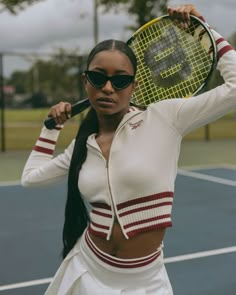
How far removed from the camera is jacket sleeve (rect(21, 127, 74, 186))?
2.01 m

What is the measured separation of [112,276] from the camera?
1799mm

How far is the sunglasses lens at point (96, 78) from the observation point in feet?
5.74

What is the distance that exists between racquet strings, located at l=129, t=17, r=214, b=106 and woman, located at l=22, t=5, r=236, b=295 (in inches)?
12.1

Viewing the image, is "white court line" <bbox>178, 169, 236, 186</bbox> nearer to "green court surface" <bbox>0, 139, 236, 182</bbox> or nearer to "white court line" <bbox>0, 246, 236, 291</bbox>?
"green court surface" <bbox>0, 139, 236, 182</bbox>

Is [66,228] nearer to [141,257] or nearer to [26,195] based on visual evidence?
[141,257]

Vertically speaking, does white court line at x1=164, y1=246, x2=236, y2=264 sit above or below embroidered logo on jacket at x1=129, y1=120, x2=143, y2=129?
below

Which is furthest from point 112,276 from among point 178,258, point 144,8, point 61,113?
point 144,8

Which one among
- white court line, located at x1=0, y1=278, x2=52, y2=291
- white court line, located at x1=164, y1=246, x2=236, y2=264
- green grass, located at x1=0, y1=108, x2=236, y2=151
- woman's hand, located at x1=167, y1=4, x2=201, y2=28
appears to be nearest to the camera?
woman's hand, located at x1=167, y1=4, x2=201, y2=28

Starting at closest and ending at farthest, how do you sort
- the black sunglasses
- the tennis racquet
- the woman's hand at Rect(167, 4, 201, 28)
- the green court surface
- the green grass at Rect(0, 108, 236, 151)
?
the black sunglasses
the woman's hand at Rect(167, 4, 201, 28)
the tennis racquet
the green court surface
the green grass at Rect(0, 108, 236, 151)

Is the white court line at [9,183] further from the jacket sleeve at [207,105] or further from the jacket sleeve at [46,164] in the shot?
the jacket sleeve at [207,105]

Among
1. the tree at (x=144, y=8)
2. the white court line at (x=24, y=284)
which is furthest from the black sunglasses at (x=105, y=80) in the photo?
the tree at (x=144, y=8)

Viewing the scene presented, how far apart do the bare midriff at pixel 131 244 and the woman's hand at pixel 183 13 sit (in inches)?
31.5

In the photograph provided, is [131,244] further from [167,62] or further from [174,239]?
[174,239]

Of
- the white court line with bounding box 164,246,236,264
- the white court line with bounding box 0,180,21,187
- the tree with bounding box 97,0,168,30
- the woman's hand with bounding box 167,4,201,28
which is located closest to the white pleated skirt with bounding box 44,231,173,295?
the woman's hand with bounding box 167,4,201,28
